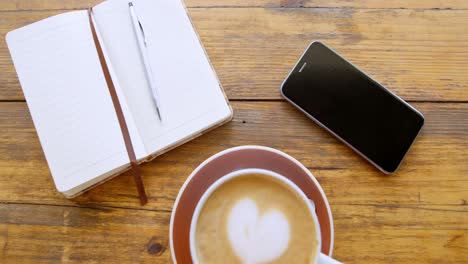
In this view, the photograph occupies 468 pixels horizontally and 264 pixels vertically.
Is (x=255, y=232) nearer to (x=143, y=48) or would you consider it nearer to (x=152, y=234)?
Answer: (x=152, y=234)

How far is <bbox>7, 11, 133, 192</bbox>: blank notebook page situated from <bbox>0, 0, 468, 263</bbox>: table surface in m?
0.05

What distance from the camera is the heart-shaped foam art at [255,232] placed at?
47 cm

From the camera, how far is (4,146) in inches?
24.8

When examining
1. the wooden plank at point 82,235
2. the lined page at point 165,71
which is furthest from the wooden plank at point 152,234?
the lined page at point 165,71

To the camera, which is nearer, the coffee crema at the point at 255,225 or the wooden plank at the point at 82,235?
A: the coffee crema at the point at 255,225

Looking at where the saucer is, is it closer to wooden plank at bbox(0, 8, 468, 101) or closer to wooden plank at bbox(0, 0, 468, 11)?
wooden plank at bbox(0, 8, 468, 101)

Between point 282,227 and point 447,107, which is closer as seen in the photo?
point 282,227

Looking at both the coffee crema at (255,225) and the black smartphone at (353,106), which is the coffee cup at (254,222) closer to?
the coffee crema at (255,225)

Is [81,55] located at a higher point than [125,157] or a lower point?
higher

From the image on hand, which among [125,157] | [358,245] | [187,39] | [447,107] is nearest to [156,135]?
[125,157]

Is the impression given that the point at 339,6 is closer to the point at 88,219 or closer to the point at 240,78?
the point at 240,78

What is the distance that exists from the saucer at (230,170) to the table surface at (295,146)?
55mm

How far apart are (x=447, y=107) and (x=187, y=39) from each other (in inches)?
16.3

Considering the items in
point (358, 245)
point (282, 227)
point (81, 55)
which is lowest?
point (358, 245)
